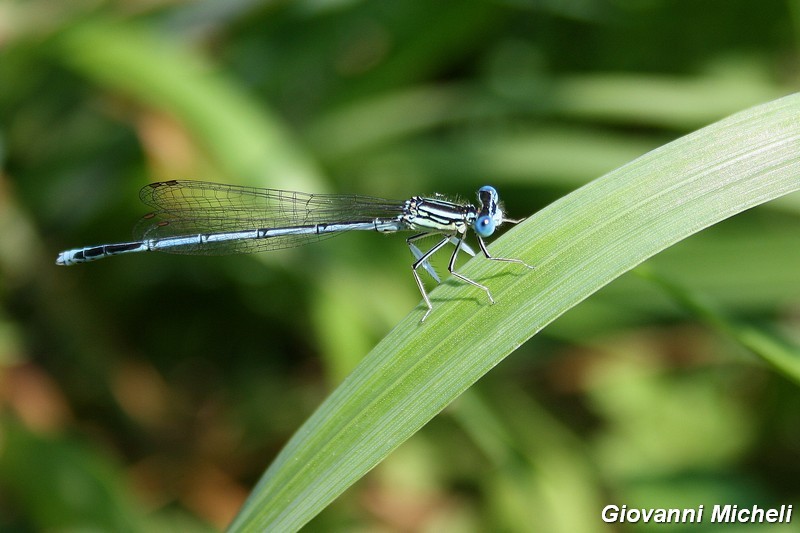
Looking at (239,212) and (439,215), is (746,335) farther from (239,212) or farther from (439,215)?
(239,212)

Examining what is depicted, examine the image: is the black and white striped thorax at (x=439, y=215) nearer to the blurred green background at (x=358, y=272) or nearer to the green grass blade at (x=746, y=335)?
the blurred green background at (x=358, y=272)

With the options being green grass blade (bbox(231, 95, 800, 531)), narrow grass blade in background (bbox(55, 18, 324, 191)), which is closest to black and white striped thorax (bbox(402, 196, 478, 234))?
narrow grass blade in background (bbox(55, 18, 324, 191))

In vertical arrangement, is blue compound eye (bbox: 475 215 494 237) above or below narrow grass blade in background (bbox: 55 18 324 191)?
below

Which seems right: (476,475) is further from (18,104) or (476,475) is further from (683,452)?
(18,104)

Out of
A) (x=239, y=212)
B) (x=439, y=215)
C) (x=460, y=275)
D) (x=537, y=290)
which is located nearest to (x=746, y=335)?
(x=537, y=290)

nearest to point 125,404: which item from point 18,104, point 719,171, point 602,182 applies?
point 18,104

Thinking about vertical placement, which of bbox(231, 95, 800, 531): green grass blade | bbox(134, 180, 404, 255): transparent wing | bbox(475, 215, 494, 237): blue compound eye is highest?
bbox(134, 180, 404, 255): transparent wing

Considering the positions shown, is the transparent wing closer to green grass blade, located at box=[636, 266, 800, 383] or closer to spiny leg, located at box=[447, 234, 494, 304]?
spiny leg, located at box=[447, 234, 494, 304]
